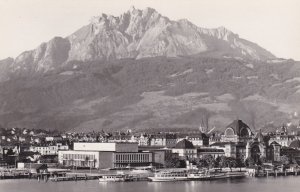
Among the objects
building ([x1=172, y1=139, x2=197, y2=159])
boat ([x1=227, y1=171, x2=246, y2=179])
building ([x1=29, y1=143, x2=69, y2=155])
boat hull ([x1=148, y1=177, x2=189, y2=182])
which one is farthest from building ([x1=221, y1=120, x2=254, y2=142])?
boat hull ([x1=148, y1=177, x2=189, y2=182])

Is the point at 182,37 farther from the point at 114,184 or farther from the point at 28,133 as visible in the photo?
the point at 114,184

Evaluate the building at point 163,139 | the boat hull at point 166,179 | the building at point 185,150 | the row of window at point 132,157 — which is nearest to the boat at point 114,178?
the boat hull at point 166,179

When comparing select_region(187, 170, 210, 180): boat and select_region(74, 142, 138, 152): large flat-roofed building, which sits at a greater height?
select_region(74, 142, 138, 152): large flat-roofed building

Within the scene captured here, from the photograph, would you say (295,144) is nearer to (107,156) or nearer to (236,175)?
(236,175)

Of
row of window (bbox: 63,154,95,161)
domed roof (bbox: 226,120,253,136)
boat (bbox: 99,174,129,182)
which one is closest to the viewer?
boat (bbox: 99,174,129,182)

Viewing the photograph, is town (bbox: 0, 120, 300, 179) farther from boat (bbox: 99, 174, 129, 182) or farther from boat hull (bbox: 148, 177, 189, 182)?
boat hull (bbox: 148, 177, 189, 182)

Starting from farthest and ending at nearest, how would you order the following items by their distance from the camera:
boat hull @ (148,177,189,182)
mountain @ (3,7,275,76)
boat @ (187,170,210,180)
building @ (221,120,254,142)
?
mountain @ (3,7,275,76) < building @ (221,120,254,142) < boat @ (187,170,210,180) < boat hull @ (148,177,189,182)
